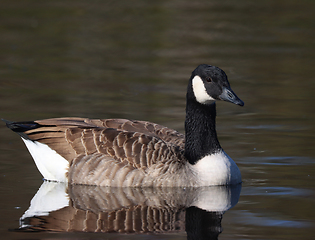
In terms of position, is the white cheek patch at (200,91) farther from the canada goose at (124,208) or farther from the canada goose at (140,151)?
the canada goose at (124,208)

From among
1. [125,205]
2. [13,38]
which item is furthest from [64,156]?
[13,38]

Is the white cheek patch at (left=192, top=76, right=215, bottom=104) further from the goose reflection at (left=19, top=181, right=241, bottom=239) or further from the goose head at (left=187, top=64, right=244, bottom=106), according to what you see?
the goose reflection at (left=19, top=181, right=241, bottom=239)

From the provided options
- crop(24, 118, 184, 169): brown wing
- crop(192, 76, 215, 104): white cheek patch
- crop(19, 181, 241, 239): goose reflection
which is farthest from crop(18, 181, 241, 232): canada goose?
crop(192, 76, 215, 104): white cheek patch

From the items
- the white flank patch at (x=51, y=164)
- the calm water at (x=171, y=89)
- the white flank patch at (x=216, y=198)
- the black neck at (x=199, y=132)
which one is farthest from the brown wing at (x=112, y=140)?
the white flank patch at (x=216, y=198)

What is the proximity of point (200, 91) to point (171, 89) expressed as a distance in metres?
6.28

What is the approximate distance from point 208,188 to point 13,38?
1464 centimetres

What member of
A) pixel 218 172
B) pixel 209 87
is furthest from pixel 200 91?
pixel 218 172

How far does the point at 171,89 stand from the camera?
16109 millimetres

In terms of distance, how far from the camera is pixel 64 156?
10070 millimetres

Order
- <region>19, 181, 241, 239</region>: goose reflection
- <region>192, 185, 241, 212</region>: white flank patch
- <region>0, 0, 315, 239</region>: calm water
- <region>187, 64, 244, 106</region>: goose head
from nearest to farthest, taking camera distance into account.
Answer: <region>19, 181, 241, 239</region>: goose reflection < <region>0, 0, 315, 239</region>: calm water < <region>192, 185, 241, 212</region>: white flank patch < <region>187, 64, 244, 106</region>: goose head

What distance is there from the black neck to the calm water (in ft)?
2.61

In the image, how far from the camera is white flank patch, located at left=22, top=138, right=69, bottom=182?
1007cm

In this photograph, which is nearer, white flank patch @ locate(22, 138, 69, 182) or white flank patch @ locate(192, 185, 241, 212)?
white flank patch @ locate(192, 185, 241, 212)

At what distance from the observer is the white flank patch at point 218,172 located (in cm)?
966
